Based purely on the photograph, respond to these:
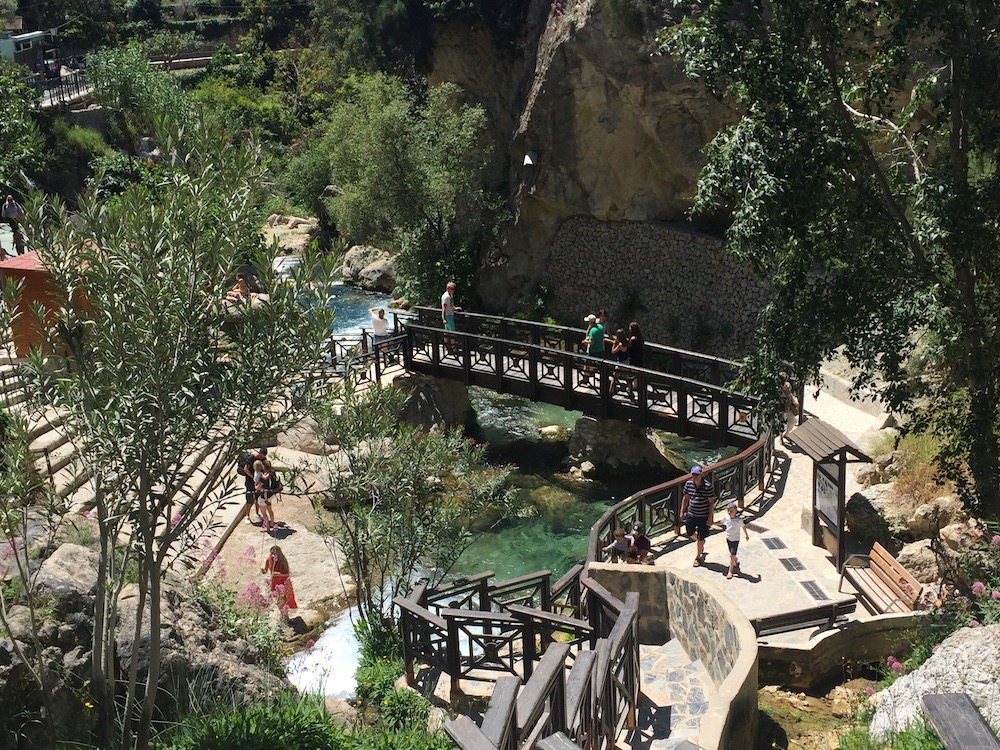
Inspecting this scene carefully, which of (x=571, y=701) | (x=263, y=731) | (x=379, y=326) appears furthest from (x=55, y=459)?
(x=571, y=701)

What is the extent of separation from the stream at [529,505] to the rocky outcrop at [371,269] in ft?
31.6

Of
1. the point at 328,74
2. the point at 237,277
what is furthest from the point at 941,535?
the point at 328,74

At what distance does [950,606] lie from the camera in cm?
1088

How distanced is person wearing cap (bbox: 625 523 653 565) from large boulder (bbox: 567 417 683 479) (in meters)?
6.93

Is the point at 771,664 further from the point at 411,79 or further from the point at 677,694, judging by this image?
the point at 411,79

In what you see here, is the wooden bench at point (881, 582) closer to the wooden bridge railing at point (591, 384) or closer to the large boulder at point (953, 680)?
the large boulder at point (953, 680)

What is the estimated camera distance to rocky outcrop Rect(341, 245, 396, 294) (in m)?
34.3

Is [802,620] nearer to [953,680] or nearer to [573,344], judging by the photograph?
[953,680]

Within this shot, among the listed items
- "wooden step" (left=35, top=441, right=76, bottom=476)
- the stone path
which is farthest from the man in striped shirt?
"wooden step" (left=35, top=441, right=76, bottom=476)

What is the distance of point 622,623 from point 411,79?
88.7ft

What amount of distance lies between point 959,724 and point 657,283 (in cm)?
2363

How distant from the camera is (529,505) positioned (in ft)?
61.0

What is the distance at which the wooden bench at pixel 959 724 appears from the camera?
165 inches

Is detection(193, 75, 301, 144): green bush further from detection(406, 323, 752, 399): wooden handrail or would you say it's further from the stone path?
the stone path
